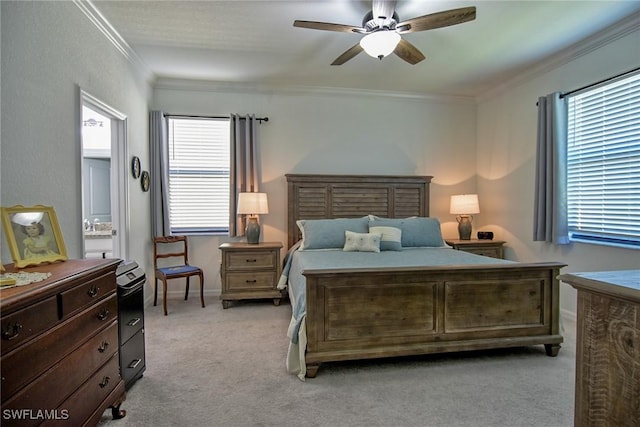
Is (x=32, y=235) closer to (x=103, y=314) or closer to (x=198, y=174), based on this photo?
(x=103, y=314)

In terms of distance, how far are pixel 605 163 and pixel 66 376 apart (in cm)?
427

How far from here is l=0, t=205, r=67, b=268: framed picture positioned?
5.20 feet

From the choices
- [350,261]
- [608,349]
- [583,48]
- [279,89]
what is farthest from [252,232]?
[583,48]

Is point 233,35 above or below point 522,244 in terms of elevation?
above

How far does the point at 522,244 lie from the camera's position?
4.12 meters

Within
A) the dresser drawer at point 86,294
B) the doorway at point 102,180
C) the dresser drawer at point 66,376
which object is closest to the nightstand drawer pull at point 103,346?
the dresser drawer at point 66,376

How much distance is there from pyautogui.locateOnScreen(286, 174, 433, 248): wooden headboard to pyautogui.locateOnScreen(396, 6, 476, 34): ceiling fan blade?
7.42 feet

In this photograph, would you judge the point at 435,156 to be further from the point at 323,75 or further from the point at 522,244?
the point at 323,75

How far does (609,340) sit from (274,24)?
9.92 feet

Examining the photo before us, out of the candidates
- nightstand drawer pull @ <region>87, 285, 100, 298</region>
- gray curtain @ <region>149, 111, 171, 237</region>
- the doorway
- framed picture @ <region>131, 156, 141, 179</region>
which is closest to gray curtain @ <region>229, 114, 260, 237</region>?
gray curtain @ <region>149, 111, 171, 237</region>

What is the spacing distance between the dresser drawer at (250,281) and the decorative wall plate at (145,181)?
143 centimetres

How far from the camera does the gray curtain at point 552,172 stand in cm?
345

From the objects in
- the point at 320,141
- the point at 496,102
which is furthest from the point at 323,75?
the point at 496,102

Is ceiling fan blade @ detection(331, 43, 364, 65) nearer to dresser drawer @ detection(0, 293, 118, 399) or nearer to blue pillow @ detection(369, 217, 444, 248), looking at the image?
blue pillow @ detection(369, 217, 444, 248)
